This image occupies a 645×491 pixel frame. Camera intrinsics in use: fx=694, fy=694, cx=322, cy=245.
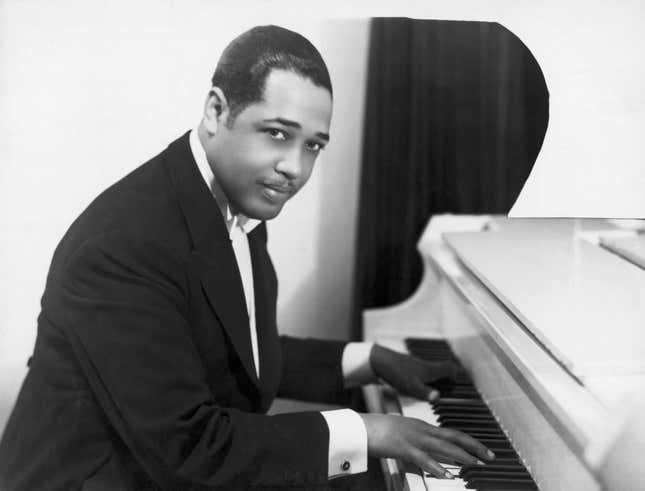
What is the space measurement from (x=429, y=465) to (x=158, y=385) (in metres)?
0.53

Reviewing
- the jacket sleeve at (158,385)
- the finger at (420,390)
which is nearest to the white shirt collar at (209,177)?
the jacket sleeve at (158,385)

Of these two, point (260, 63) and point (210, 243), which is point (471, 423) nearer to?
point (210, 243)

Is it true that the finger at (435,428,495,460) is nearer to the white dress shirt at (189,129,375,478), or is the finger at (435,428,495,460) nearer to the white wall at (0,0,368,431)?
the white dress shirt at (189,129,375,478)

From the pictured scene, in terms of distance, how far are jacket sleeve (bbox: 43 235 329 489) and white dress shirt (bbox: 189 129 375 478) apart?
31 millimetres

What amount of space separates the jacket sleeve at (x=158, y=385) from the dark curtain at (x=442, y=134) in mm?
1695

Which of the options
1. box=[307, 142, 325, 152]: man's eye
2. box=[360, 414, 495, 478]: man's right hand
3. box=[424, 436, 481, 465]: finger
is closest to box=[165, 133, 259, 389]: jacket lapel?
box=[307, 142, 325, 152]: man's eye

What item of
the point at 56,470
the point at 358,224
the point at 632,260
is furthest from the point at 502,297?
the point at 358,224

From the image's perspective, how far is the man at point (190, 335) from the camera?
51.0 inches

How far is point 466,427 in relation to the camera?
157cm

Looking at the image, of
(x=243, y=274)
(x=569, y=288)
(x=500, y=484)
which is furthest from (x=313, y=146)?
(x=500, y=484)

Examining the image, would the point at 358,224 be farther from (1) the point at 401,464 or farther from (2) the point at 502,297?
(1) the point at 401,464

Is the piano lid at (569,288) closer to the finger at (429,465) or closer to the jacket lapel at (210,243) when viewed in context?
the finger at (429,465)

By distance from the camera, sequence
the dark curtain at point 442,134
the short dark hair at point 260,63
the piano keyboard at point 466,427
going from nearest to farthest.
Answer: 1. the piano keyboard at point 466,427
2. the short dark hair at point 260,63
3. the dark curtain at point 442,134

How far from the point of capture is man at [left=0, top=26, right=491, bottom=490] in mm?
1296
